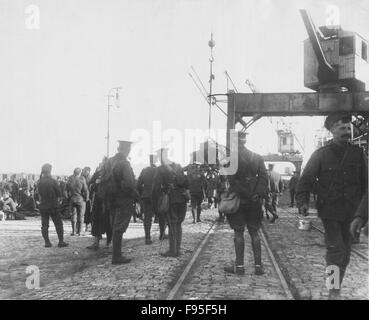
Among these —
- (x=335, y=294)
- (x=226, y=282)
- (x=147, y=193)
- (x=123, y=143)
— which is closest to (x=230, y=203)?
(x=226, y=282)

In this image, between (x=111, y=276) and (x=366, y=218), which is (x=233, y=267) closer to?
(x=111, y=276)

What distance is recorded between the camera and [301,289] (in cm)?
543

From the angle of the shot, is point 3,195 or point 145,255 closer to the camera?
point 145,255

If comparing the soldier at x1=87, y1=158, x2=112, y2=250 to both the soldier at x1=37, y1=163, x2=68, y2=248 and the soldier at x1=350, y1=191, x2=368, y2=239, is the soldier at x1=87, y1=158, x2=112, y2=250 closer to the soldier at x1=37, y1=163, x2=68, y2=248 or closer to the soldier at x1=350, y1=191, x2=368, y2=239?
the soldier at x1=37, y1=163, x2=68, y2=248

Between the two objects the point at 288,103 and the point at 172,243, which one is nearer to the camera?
the point at 172,243

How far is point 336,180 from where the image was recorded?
4738 millimetres

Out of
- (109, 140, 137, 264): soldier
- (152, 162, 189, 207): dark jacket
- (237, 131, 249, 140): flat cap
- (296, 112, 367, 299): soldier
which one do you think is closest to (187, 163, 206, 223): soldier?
(152, 162, 189, 207): dark jacket

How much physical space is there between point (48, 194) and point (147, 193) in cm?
212

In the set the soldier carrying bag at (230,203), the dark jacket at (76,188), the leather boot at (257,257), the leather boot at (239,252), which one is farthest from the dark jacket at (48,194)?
the leather boot at (257,257)

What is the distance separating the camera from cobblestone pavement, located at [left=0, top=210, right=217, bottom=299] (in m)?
5.30

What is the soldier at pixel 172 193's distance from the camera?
26.2ft

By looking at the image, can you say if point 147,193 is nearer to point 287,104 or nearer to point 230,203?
point 230,203
